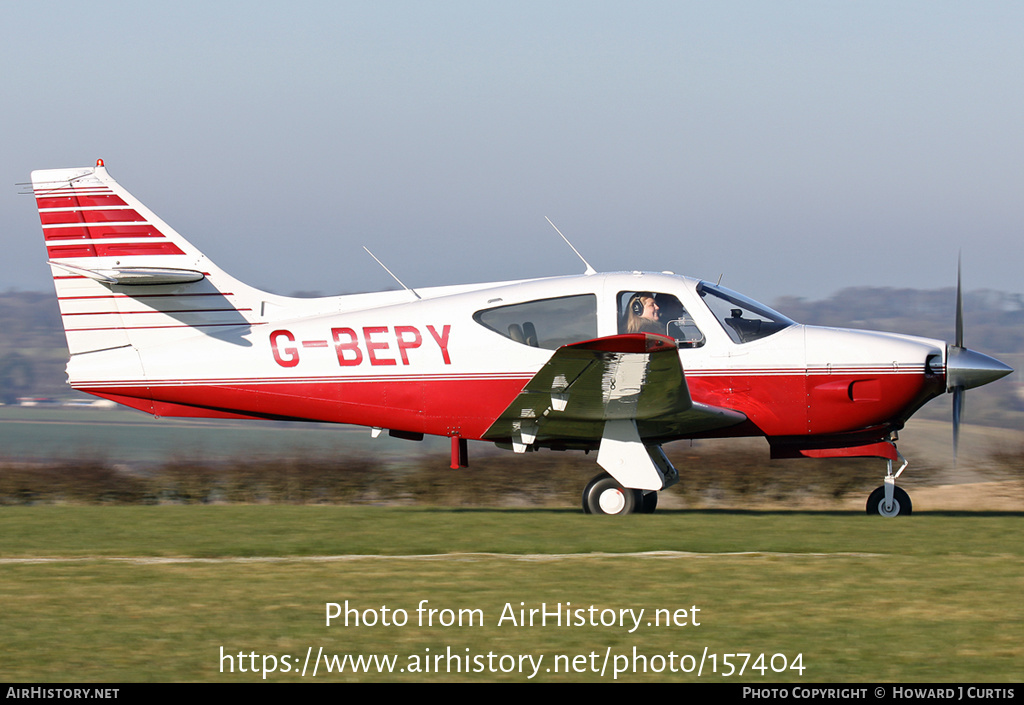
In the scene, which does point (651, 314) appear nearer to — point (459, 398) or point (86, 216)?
point (459, 398)

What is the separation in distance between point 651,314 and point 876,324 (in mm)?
21267

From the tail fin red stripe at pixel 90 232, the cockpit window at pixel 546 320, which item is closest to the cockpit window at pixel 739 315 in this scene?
the cockpit window at pixel 546 320

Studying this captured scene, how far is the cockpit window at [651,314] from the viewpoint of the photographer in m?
9.39

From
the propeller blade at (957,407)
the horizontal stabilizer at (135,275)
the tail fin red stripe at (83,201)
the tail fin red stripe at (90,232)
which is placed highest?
the tail fin red stripe at (83,201)

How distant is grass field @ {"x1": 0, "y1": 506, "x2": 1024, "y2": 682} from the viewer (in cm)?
421

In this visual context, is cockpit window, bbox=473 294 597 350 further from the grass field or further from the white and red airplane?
the grass field

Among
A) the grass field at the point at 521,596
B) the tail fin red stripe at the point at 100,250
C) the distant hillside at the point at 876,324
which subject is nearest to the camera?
the grass field at the point at 521,596

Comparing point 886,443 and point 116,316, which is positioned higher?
point 116,316

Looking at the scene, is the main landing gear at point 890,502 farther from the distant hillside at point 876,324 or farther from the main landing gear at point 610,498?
the distant hillside at point 876,324

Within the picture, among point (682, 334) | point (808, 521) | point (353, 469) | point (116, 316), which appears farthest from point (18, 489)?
point (808, 521)

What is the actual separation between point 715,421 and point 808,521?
1.24 metres

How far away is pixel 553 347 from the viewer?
9.63m

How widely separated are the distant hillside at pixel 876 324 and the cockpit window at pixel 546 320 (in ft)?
52.3
